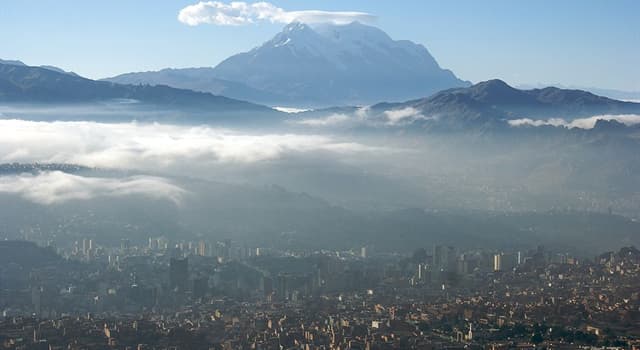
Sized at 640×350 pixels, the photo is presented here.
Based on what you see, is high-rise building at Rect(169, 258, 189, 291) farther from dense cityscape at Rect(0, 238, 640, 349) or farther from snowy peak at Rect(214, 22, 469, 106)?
snowy peak at Rect(214, 22, 469, 106)

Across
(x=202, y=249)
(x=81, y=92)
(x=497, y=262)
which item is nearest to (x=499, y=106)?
(x=81, y=92)

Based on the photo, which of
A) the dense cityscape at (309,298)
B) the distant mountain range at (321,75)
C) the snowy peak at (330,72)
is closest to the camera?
the dense cityscape at (309,298)

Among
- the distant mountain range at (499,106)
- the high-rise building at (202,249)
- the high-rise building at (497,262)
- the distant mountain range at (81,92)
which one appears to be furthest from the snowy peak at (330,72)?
the high-rise building at (497,262)

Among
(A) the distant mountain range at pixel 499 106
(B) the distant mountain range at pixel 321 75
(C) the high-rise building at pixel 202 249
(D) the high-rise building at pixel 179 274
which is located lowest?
(C) the high-rise building at pixel 202 249

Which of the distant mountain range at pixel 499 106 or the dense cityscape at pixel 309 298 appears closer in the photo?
the dense cityscape at pixel 309 298

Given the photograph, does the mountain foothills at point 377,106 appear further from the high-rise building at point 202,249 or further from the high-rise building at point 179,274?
the high-rise building at point 179,274

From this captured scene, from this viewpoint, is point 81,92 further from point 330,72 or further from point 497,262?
point 497,262

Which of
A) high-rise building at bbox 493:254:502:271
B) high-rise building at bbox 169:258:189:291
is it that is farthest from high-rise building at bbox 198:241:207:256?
high-rise building at bbox 493:254:502:271
